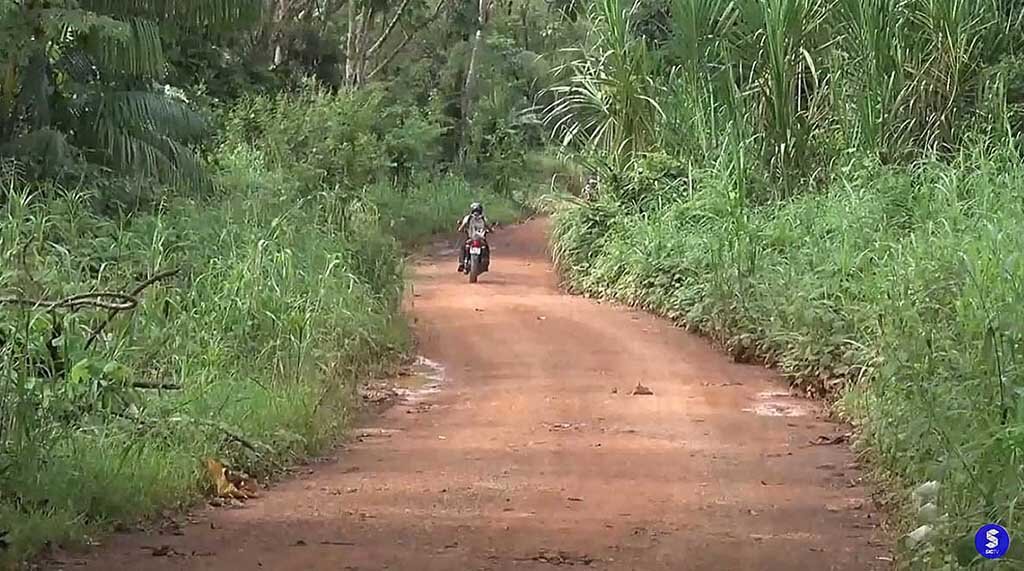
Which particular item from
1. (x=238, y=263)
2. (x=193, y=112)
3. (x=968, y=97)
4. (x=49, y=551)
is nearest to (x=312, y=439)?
(x=238, y=263)

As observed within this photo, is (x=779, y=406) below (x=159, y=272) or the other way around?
below

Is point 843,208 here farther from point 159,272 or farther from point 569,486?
point 159,272

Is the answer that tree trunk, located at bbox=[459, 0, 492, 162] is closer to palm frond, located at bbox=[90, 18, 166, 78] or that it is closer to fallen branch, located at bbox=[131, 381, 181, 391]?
palm frond, located at bbox=[90, 18, 166, 78]

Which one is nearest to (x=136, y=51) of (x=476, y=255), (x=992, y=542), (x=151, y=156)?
(x=151, y=156)

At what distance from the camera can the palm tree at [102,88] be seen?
9906 millimetres

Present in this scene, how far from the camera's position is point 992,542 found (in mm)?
4059

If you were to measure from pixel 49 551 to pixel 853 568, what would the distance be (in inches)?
121

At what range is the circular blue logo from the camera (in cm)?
405

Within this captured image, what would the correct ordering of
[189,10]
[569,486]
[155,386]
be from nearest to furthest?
[155,386]
[569,486]
[189,10]

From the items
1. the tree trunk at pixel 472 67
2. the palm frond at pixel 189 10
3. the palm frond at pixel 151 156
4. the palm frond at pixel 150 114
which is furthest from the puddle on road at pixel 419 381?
the tree trunk at pixel 472 67

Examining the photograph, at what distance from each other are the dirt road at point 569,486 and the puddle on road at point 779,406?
4cm

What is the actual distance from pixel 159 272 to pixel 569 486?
312 cm

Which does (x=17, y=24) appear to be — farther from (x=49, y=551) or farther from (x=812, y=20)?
(x=812, y=20)

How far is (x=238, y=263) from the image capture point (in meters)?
9.52
